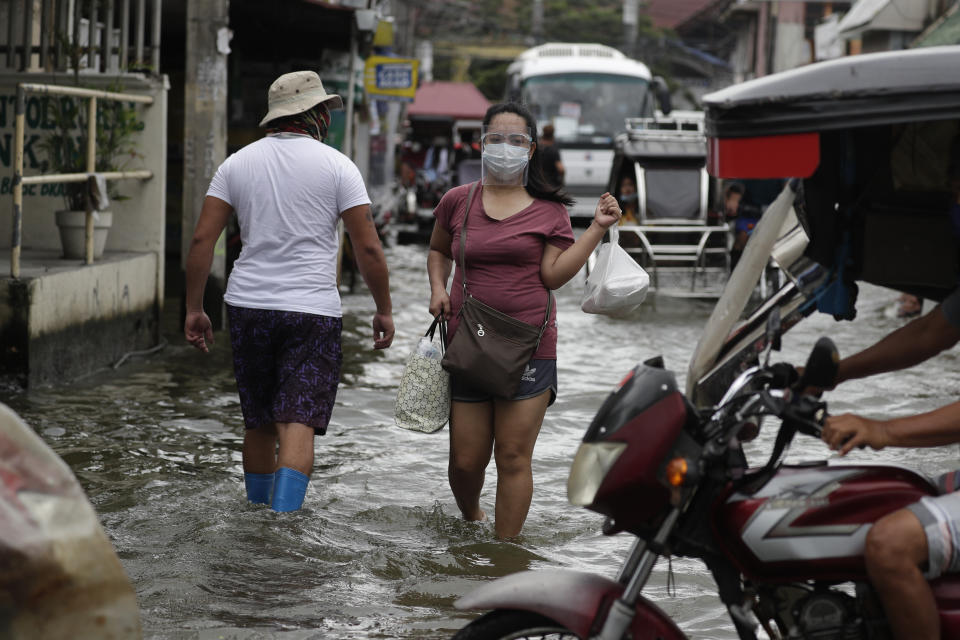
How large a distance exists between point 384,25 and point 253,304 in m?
13.6

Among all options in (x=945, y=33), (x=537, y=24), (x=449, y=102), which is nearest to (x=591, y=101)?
(x=945, y=33)

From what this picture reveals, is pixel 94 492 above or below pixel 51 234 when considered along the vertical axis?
below

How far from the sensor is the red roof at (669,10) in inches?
2753

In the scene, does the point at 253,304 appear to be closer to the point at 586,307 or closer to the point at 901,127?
the point at 586,307

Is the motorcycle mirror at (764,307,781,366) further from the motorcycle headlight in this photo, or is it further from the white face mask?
the white face mask

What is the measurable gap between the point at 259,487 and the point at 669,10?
230ft

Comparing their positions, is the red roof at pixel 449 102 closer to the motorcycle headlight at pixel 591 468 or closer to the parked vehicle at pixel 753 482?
the parked vehicle at pixel 753 482

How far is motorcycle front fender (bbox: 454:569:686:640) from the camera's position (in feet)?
9.35

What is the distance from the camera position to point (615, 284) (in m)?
4.60

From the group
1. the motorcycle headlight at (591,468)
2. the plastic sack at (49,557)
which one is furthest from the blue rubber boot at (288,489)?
the motorcycle headlight at (591,468)

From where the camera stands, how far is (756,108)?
2.90 meters

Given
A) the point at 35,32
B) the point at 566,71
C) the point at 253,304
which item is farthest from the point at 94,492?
the point at 566,71

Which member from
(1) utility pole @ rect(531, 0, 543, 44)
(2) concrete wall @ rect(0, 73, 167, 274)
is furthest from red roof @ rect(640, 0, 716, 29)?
(2) concrete wall @ rect(0, 73, 167, 274)

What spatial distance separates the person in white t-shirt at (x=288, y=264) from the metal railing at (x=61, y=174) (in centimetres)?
328
